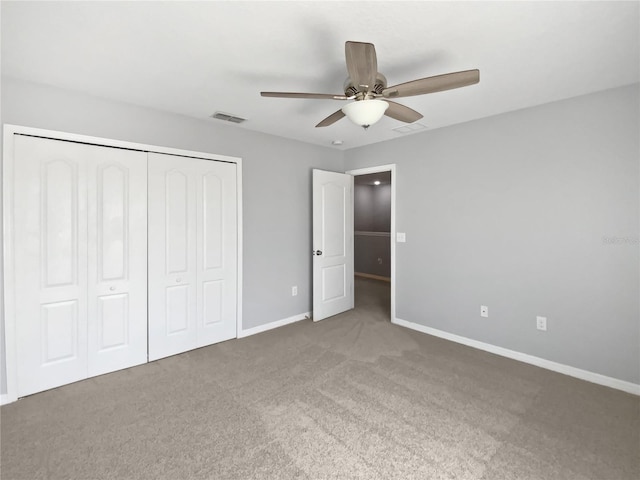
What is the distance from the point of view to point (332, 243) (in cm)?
438

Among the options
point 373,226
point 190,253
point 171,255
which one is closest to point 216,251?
point 190,253

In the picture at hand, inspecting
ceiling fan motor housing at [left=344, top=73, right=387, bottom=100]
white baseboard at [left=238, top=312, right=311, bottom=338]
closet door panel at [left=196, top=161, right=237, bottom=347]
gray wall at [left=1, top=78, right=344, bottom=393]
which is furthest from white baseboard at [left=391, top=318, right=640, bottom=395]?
ceiling fan motor housing at [left=344, top=73, right=387, bottom=100]

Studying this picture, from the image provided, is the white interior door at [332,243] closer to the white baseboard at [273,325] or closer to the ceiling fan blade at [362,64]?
the white baseboard at [273,325]

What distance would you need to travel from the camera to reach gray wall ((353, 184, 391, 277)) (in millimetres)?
7270

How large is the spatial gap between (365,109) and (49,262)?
264 cm

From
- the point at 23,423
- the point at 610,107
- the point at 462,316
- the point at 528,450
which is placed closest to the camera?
the point at 528,450

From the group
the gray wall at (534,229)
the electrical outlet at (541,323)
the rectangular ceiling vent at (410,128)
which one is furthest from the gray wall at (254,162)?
the electrical outlet at (541,323)

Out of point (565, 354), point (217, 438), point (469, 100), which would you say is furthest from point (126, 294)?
point (565, 354)

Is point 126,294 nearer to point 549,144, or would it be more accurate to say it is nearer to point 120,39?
point 120,39

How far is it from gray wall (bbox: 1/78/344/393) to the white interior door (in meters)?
0.19

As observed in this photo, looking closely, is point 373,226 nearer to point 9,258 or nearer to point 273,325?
point 273,325

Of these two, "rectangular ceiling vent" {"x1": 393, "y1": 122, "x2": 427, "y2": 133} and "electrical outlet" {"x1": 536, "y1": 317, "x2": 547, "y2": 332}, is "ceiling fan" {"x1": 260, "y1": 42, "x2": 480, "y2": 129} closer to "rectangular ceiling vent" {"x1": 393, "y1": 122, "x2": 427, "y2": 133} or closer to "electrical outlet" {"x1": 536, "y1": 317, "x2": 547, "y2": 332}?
"rectangular ceiling vent" {"x1": 393, "y1": 122, "x2": 427, "y2": 133}

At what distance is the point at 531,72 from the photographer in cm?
226

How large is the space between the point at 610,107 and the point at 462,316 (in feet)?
7.39
